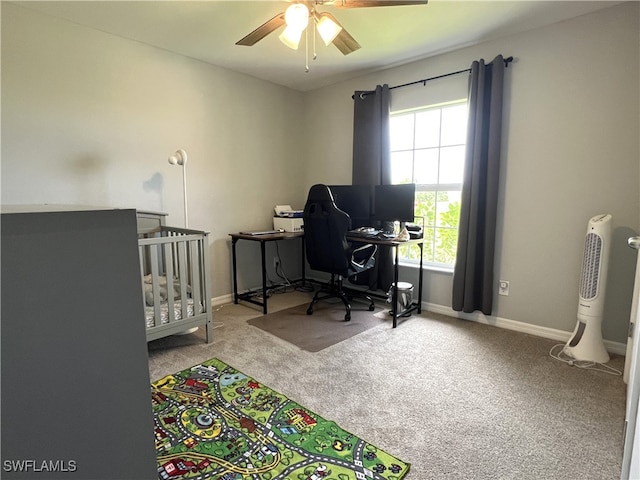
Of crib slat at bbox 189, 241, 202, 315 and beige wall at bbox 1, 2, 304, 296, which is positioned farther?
crib slat at bbox 189, 241, 202, 315

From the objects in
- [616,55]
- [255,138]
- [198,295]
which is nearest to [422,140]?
[616,55]

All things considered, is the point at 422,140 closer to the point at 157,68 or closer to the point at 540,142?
the point at 540,142

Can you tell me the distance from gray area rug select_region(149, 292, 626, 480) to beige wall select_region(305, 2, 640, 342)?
1.48ft

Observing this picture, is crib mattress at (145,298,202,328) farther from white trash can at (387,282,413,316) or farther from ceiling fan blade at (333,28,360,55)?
ceiling fan blade at (333,28,360,55)

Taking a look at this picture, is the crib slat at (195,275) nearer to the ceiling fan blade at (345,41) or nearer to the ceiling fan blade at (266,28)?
the ceiling fan blade at (266,28)

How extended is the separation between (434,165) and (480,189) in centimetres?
60

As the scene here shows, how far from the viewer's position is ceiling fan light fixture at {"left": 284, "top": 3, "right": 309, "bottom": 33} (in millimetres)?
1802

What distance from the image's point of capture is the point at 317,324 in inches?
115

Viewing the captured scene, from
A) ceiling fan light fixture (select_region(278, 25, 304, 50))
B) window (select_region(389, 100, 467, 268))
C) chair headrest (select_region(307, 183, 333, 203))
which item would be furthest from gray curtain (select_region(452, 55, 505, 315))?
ceiling fan light fixture (select_region(278, 25, 304, 50))

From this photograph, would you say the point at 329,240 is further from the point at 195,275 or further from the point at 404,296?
the point at 195,275

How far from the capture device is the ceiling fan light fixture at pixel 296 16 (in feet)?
5.91

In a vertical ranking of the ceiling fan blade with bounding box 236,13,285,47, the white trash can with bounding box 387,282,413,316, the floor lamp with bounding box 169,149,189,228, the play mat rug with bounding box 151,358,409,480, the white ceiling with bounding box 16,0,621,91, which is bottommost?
the play mat rug with bounding box 151,358,409,480

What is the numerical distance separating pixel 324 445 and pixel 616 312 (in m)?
2.26
